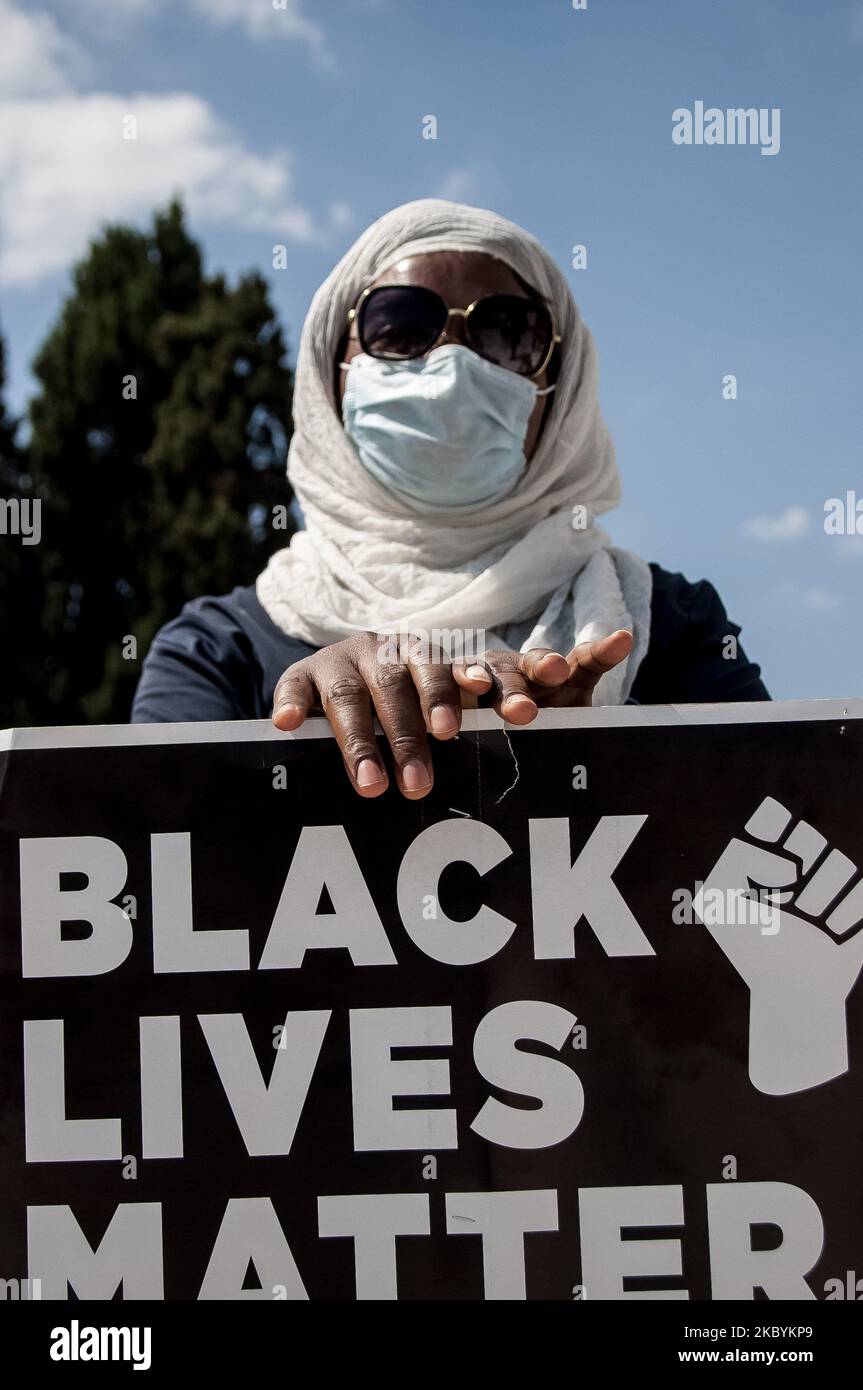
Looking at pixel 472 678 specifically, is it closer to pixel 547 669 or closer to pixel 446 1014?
pixel 547 669

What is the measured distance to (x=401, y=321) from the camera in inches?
104

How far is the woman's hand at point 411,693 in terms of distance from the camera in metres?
1.55

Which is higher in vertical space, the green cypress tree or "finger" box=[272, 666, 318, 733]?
the green cypress tree

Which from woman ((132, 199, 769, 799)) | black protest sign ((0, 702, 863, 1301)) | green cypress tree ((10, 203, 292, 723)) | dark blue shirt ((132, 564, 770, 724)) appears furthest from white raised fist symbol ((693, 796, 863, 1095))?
green cypress tree ((10, 203, 292, 723))

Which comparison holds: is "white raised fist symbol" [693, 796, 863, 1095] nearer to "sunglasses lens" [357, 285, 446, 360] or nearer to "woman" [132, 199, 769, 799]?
"woman" [132, 199, 769, 799]

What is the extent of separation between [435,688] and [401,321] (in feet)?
4.46

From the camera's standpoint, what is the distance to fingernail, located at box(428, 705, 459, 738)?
5.01ft

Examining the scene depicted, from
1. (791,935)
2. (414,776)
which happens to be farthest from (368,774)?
(791,935)

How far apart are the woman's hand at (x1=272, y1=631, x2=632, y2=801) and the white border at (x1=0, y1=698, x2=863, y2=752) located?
0.09 feet

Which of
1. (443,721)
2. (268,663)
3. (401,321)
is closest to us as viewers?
(443,721)
